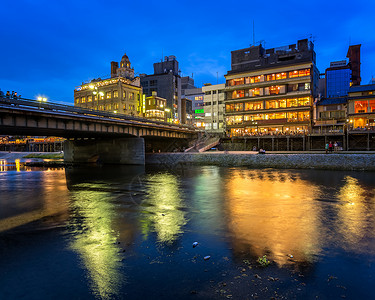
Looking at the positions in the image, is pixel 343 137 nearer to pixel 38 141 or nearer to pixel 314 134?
pixel 314 134

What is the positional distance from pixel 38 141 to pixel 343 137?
5412 inches

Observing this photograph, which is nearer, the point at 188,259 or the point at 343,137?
the point at 188,259

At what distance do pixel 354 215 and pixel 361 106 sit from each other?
66.5 metres

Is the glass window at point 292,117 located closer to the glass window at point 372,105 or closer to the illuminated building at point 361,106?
the illuminated building at point 361,106

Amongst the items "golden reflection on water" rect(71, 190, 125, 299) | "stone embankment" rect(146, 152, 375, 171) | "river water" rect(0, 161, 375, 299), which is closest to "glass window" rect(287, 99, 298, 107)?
"stone embankment" rect(146, 152, 375, 171)

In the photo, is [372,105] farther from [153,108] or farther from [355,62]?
[355,62]

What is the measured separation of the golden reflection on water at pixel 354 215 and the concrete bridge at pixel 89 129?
120 ft

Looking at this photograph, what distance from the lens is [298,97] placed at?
243ft

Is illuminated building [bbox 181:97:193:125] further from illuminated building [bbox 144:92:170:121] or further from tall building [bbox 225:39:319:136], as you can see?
tall building [bbox 225:39:319:136]

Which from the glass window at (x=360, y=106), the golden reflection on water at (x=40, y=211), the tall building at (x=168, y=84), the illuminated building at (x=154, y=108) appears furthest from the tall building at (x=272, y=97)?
the golden reflection on water at (x=40, y=211)

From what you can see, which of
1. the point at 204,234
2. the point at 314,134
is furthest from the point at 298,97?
the point at 204,234

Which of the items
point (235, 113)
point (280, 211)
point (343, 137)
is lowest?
point (280, 211)

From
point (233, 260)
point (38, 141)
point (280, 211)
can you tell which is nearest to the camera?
point (233, 260)

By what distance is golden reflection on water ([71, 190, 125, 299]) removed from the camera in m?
6.88
